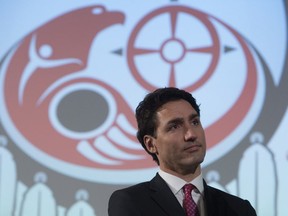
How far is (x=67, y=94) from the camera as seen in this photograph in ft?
10.1

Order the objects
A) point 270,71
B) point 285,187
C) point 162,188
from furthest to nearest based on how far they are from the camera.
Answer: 1. point 270,71
2. point 285,187
3. point 162,188

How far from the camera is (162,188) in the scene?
1717 mm

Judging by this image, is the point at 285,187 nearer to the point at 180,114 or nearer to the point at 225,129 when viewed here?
the point at 225,129

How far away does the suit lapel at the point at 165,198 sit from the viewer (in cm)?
163

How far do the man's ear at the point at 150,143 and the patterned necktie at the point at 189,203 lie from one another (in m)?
0.23

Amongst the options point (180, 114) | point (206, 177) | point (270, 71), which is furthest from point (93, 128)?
point (180, 114)

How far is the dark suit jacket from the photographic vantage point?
162cm

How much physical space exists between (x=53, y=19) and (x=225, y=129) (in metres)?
1.28

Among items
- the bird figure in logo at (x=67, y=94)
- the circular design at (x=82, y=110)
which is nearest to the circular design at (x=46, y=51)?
the bird figure in logo at (x=67, y=94)

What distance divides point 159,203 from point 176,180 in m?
0.10

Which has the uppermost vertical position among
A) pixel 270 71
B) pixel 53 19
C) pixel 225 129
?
pixel 53 19

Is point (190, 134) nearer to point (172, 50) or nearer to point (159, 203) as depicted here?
point (159, 203)

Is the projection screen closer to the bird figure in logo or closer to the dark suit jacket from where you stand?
the bird figure in logo

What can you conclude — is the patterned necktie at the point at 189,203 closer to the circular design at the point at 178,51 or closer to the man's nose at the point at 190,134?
the man's nose at the point at 190,134
